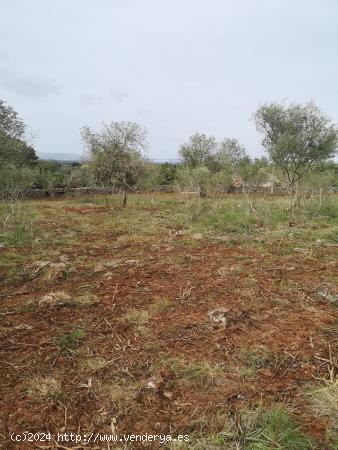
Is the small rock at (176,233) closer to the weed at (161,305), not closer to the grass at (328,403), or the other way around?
the weed at (161,305)

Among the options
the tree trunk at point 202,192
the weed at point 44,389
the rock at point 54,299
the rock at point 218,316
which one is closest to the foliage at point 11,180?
the rock at point 54,299

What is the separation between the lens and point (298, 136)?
13359mm

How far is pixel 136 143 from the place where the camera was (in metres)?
17.7

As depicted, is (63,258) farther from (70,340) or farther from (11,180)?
(11,180)

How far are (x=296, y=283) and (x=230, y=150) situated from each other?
2432 centimetres

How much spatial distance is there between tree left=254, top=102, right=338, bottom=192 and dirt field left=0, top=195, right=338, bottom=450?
23.8 feet

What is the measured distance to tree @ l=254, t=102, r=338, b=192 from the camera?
43.6ft

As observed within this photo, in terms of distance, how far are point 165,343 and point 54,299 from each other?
1952mm

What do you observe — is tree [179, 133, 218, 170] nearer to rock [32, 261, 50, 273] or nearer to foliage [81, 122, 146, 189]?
foliage [81, 122, 146, 189]

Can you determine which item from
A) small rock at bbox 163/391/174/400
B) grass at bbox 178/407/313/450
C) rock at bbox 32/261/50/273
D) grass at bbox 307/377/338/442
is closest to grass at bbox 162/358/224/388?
small rock at bbox 163/391/174/400

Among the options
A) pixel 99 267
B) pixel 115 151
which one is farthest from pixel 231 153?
pixel 99 267

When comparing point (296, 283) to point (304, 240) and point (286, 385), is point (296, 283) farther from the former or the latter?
point (304, 240)

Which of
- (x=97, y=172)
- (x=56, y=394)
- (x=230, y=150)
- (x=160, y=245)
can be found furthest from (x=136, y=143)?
(x=56, y=394)

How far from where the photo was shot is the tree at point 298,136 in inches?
523
